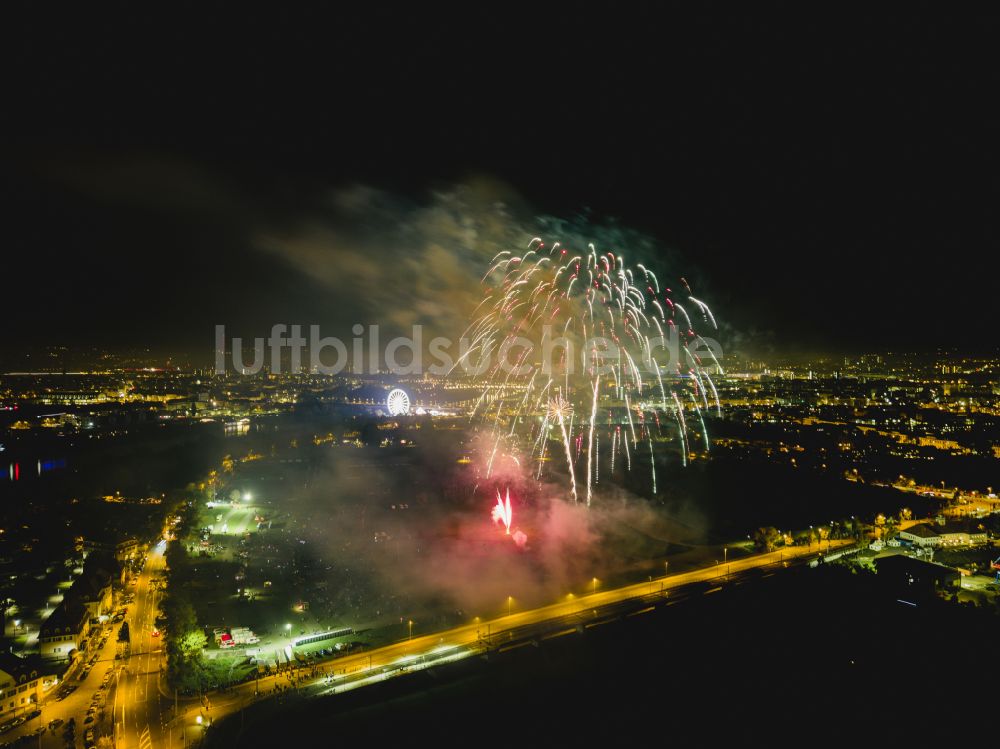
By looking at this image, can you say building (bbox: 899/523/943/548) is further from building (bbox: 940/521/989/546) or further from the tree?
the tree

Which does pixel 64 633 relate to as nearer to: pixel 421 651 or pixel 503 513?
pixel 421 651

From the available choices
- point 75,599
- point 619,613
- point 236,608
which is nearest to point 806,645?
point 619,613

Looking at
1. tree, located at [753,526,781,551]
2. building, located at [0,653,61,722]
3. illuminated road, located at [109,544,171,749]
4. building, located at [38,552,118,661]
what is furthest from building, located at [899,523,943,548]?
building, located at [38,552,118,661]

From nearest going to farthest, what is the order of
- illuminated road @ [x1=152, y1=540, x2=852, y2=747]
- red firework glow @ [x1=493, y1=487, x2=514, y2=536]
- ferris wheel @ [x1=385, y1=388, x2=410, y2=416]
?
illuminated road @ [x1=152, y1=540, x2=852, y2=747] < red firework glow @ [x1=493, y1=487, x2=514, y2=536] < ferris wheel @ [x1=385, y1=388, x2=410, y2=416]

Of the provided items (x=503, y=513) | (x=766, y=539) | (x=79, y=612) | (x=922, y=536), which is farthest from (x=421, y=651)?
(x=922, y=536)

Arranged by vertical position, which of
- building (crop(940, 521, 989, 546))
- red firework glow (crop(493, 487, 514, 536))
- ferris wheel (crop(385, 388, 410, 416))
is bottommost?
building (crop(940, 521, 989, 546))

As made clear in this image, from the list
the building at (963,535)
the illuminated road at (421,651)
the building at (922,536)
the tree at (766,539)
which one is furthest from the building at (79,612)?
the building at (963,535)

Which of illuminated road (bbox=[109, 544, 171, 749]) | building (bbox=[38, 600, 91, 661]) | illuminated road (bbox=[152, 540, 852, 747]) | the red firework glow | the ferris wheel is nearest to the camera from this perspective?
illuminated road (bbox=[109, 544, 171, 749])

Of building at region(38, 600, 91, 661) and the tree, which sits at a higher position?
building at region(38, 600, 91, 661)
